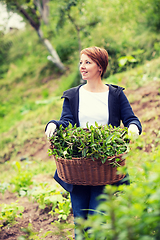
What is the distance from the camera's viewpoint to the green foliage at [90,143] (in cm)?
154

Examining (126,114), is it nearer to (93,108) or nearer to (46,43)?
(93,108)

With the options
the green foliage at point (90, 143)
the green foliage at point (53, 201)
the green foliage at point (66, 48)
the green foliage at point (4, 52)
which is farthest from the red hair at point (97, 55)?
the green foliage at point (4, 52)

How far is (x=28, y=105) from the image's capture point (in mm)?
9539

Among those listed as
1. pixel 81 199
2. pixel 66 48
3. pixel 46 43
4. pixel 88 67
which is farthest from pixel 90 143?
pixel 66 48

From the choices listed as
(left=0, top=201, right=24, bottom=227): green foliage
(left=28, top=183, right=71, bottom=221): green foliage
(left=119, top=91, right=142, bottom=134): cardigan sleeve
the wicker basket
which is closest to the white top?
(left=119, top=91, right=142, bottom=134): cardigan sleeve

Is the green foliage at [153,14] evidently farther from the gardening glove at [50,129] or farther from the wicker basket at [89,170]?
the wicker basket at [89,170]

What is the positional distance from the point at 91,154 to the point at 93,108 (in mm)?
611

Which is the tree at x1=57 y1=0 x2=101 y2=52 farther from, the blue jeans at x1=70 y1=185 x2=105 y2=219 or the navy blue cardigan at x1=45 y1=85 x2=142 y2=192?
the blue jeans at x1=70 y1=185 x2=105 y2=219

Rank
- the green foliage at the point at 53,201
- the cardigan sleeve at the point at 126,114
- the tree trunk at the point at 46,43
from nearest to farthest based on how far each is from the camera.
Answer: the cardigan sleeve at the point at 126,114, the green foliage at the point at 53,201, the tree trunk at the point at 46,43

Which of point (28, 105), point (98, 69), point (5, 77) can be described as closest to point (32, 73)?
point (5, 77)

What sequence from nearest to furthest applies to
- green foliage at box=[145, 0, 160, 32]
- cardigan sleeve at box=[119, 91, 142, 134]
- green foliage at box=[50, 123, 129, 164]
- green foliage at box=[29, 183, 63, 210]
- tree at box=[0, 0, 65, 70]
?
green foliage at box=[50, 123, 129, 164] → cardigan sleeve at box=[119, 91, 142, 134] → green foliage at box=[29, 183, 63, 210] → green foliage at box=[145, 0, 160, 32] → tree at box=[0, 0, 65, 70]

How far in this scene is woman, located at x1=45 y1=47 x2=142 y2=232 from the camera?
197cm

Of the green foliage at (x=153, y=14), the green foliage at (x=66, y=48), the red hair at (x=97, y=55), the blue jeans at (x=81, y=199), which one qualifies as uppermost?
the green foliage at (x=153, y=14)

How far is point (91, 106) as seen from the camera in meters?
2.06
